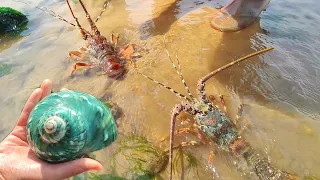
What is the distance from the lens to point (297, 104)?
383cm

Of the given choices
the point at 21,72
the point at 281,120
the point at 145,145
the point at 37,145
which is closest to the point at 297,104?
the point at 281,120

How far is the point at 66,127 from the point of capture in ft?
6.83

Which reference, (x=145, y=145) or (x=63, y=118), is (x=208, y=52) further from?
(x=63, y=118)

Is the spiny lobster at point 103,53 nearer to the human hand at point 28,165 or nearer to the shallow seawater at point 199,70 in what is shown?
the shallow seawater at point 199,70

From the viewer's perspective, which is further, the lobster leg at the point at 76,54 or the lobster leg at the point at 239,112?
the lobster leg at the point at 76,54

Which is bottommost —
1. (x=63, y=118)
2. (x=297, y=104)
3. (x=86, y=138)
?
(x=297, y=104)

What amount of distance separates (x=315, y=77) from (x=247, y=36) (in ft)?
4.62

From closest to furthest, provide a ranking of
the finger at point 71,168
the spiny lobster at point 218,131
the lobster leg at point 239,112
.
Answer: the finger at point 71,168 → the spiny lobster at point 218,131 → the lobster leg at point 239,112

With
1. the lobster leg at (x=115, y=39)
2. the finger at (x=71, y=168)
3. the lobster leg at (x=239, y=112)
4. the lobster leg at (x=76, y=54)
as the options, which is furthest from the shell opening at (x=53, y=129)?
the lobster leg at (x=115, y=39)

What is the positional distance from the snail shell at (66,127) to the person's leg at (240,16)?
347 centimetres

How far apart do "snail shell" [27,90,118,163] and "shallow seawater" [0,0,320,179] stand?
1253mm

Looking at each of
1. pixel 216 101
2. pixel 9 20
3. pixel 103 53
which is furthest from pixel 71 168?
pixel 9 20

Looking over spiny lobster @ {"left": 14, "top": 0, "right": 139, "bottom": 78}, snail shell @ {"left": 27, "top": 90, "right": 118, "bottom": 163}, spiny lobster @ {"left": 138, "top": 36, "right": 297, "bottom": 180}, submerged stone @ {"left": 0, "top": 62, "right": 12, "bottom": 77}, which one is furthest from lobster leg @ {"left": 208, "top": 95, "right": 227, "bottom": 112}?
submerged stone @ {"left": 0, "top": 62, "right": 12, "bottom": 77}

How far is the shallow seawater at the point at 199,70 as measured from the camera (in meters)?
3.52
